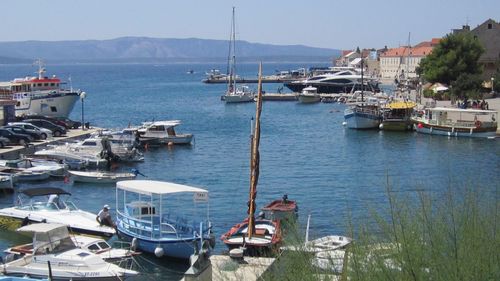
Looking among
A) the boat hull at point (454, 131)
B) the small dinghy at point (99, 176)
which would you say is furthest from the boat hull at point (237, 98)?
the small dinghy at point (99, 176)

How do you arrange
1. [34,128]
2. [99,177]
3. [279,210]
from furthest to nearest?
[34,128] < [99,177] < [279,210]

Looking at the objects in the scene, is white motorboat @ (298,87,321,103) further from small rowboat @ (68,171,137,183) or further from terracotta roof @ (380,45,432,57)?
small rowboat @ (68,171,137,183)

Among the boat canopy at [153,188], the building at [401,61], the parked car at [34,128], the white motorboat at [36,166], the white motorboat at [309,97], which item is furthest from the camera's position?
the building at [401,61]

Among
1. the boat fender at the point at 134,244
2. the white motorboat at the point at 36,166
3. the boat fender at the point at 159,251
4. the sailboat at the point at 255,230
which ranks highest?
the sailboat at the point at 255,230

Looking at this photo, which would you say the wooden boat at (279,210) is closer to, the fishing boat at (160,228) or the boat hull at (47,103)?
the fishing boat at (160,228)

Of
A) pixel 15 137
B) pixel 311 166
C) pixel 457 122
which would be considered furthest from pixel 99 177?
pixel 457 122

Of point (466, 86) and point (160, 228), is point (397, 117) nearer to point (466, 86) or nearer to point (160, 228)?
point (466, 86)

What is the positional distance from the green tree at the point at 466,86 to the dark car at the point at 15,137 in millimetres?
40678

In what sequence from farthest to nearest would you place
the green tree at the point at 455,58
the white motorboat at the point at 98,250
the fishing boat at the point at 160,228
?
1. the green tree at the point at 455,58
2. the fishing boat at the point at 160,228
3. the white motorboat at the point at 98,250

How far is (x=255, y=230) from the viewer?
25547 millimetres

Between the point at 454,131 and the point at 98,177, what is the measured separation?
1152 inches

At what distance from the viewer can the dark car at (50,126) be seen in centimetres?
5450

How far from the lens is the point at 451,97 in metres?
76.0

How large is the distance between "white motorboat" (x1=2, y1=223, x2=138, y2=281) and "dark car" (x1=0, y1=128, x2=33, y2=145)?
2735 cm
